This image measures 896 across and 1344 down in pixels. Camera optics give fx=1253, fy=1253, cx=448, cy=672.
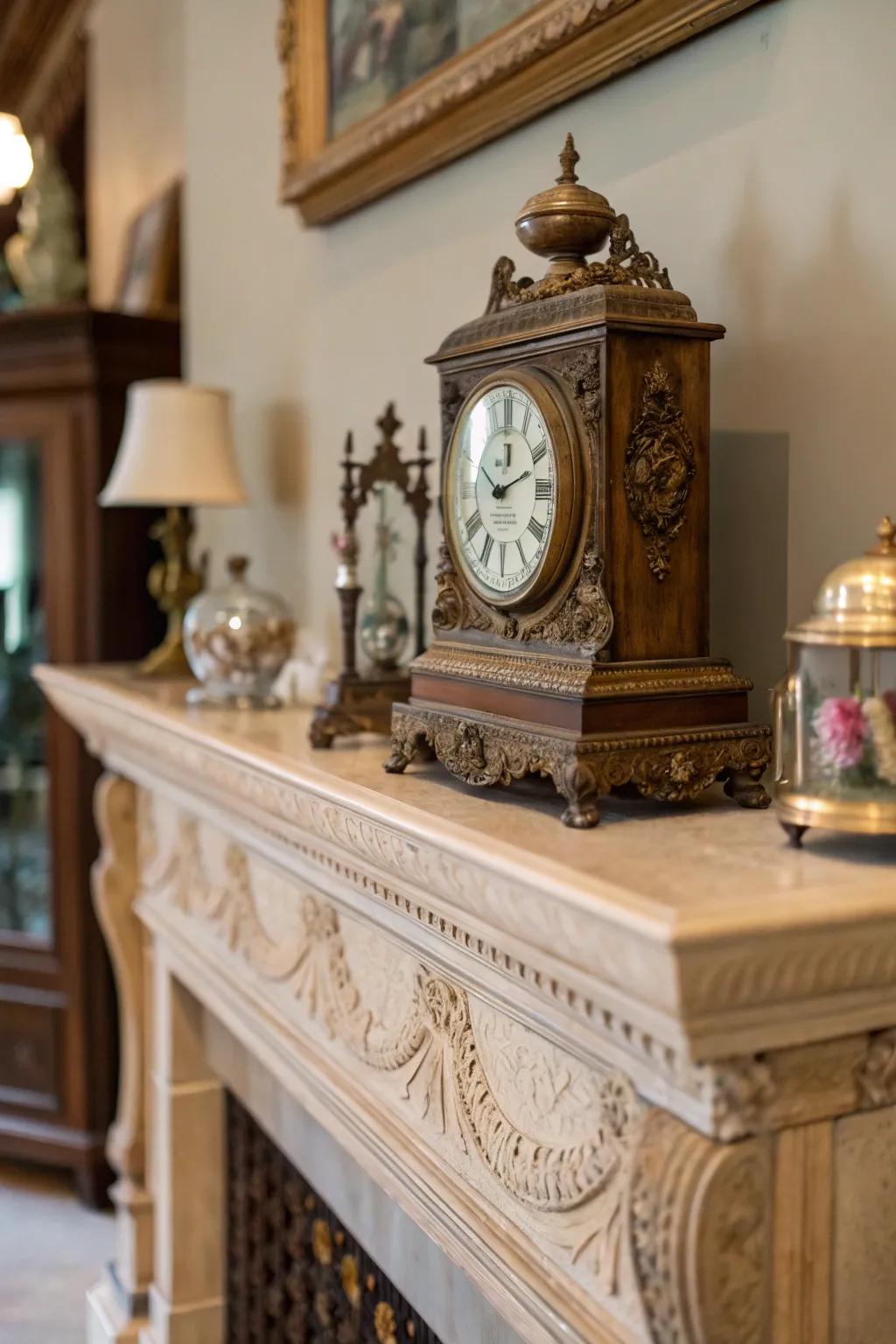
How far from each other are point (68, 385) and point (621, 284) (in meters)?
2.36

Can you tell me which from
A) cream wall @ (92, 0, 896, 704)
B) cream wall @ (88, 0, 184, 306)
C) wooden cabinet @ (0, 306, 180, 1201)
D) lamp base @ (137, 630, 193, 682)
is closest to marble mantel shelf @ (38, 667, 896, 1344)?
cream wall @ (92, 0, 896, 704)

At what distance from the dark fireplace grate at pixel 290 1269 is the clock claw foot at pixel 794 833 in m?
0.90

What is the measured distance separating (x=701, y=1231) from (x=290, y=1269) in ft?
4.32

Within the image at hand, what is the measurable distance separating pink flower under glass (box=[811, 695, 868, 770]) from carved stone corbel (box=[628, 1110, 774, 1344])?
0.84 feet

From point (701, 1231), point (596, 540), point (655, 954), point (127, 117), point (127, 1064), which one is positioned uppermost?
point (127, 117)

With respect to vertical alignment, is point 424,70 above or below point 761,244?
above

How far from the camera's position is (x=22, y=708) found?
3.27 meters

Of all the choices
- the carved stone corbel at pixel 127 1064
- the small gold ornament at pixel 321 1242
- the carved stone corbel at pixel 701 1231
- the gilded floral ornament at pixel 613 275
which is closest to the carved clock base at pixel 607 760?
the carved stone corbel at pixel 701 1231

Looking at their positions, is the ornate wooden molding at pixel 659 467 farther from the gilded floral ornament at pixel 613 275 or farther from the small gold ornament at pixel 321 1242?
the small gold ornament at pixel 321 1242

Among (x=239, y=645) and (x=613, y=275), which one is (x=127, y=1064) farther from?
(x=613, y=275)

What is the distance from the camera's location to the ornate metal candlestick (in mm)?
1438

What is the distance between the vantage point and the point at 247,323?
2477mm

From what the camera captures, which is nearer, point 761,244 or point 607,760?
point 607,760

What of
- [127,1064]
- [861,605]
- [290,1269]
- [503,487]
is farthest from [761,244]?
[127,1064]
